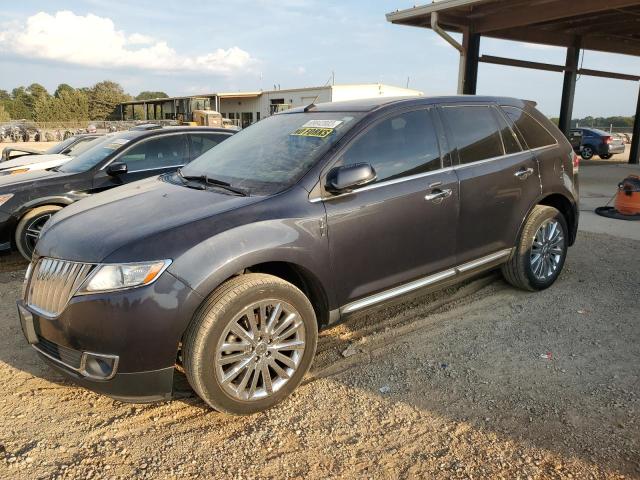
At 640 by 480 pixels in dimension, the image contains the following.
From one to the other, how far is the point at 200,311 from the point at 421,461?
53.1 inches

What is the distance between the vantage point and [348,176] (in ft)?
10.0

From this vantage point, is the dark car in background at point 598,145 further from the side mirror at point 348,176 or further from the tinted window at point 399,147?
the side mirror at point 348,176

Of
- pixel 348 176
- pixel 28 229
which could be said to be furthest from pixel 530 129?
pixel 28 229

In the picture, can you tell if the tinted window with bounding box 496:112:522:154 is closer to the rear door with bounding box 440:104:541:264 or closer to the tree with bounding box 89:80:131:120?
the rear door with bounding box 440:104:541:264

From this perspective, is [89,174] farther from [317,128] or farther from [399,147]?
[399,147]

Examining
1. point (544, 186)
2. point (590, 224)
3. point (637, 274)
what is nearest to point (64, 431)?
point (544, 186)

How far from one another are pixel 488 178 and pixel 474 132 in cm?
40

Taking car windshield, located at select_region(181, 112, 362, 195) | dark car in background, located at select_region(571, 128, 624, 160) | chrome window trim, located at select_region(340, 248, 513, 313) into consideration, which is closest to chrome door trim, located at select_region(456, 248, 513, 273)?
chrome window trim, located at select_region(340, 248, 513, 313)

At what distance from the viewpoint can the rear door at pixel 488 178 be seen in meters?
3.88

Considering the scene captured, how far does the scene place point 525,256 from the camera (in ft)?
14.7


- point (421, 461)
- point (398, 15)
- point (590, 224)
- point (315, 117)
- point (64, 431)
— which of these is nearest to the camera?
point (421, 461)

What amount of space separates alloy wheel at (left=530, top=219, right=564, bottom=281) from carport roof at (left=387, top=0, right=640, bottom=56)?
8.07 meters

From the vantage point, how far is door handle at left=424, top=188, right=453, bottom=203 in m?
3.59

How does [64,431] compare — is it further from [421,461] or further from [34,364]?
[421,461]
